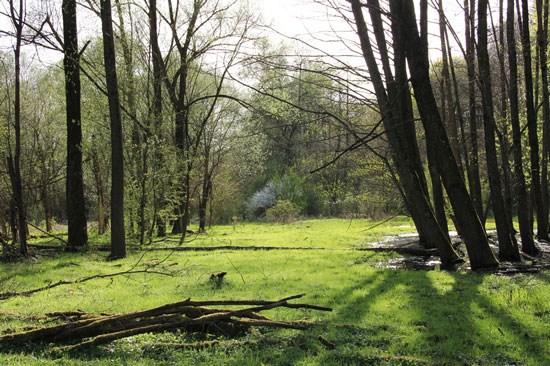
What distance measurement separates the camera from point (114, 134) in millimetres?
12352

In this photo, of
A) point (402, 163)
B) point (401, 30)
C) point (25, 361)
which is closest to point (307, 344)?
point (25, 361)

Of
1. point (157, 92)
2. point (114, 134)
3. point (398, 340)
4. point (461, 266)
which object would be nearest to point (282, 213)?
point (157, 92)

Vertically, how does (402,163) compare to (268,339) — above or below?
above

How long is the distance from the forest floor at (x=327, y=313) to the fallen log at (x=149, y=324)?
0.40 ft

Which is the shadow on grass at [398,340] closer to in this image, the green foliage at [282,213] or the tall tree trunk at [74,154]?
the tall tree trunk at [74,154]

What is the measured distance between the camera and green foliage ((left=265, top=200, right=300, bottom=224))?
32.6m

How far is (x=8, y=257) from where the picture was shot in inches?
455

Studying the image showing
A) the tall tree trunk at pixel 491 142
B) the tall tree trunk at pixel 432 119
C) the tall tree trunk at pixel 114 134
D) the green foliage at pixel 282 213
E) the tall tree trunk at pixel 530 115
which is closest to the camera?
the tall tree trunk at pixel 432 119

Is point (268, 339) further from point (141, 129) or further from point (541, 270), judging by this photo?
point (141, 129)

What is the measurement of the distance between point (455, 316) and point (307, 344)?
2.47m

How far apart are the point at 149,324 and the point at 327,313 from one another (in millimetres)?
2657

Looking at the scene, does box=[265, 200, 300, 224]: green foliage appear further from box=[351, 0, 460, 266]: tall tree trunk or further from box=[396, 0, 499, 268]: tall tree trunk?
box=[396, 0, 499, 268]: tall tree trunk

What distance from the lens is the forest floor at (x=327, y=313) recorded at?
14.3ft

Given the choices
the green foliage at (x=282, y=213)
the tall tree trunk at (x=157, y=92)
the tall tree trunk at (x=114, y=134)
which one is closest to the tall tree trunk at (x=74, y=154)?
the tall tree trunk at (x=157, y=92)
